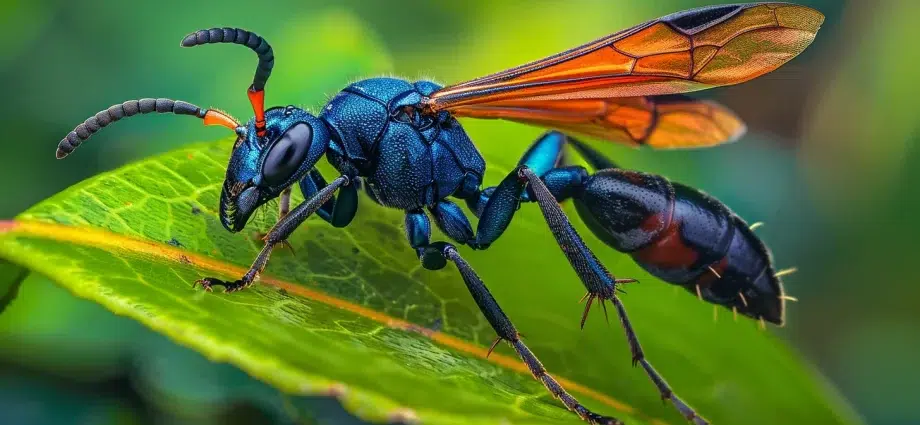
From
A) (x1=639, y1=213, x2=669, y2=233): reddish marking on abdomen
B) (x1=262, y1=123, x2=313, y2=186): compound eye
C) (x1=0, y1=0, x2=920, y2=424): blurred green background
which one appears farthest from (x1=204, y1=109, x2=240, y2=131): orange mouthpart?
(x1=639, y1=213, x2=669, y2=233): reddish marking on abdomen

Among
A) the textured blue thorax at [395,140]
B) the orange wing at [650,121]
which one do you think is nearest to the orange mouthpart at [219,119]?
the textured blue thorax at [395,140]

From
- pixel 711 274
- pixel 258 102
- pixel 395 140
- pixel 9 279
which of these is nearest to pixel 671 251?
pixel 711 274

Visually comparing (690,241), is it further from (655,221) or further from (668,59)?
(668,59)

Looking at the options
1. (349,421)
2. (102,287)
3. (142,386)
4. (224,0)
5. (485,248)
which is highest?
(224,0)

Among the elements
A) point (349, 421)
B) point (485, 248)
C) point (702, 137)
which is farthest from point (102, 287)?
point (702, 137)

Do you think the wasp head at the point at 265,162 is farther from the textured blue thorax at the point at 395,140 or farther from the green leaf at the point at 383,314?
the textured blue thorax at the point at 395,140

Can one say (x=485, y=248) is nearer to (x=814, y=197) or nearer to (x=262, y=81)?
(x=262, y=81)
